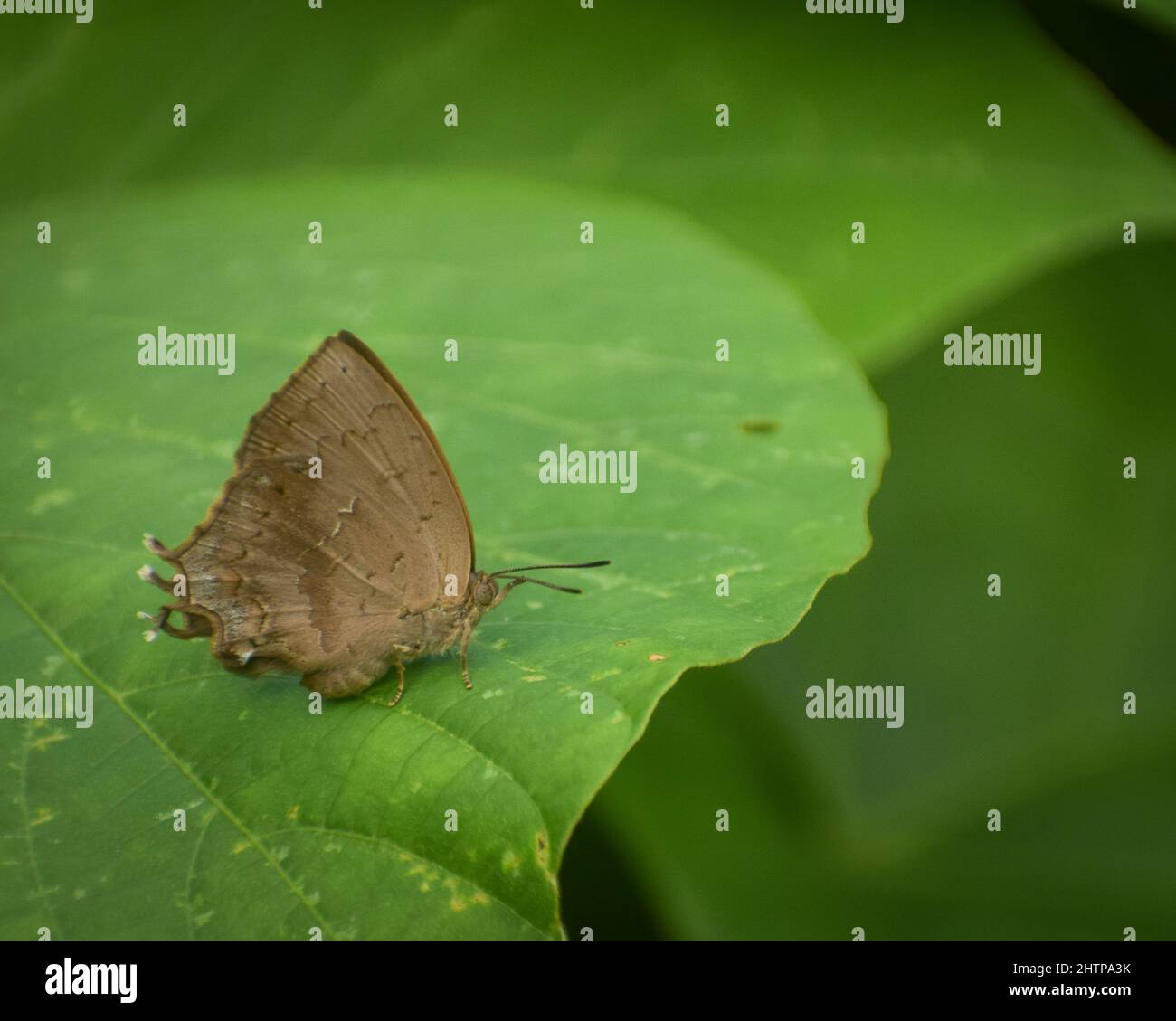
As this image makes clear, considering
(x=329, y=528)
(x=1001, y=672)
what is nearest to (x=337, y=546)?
(x=329, y=528)

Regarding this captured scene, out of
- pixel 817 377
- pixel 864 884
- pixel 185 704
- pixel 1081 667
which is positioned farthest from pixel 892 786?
pixel 185 704

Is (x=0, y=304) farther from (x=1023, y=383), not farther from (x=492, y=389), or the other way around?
(x=1023, y=383)

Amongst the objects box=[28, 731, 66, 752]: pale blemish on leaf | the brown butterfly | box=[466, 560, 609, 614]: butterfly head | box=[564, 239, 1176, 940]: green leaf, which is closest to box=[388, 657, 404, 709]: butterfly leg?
the brown butterfly

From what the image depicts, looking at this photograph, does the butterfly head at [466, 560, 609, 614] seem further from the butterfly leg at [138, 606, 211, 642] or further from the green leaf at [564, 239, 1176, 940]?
the green leaf at [564, 239, 1176, 940]

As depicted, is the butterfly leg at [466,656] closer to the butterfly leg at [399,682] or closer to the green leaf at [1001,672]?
the butterfly leg at [399,682]

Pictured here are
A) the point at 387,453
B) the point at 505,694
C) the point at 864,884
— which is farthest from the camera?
the point at 864,884

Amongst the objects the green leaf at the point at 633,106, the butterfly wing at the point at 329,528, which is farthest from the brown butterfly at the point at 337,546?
the green leaf at the point at 633,106

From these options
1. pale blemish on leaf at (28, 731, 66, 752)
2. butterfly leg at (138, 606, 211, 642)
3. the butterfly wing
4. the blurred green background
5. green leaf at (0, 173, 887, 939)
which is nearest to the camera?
green leaf at (0, 173, 887, 939)
